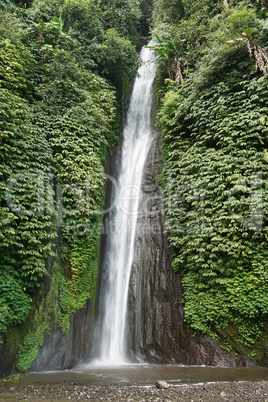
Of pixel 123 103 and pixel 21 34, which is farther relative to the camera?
pixel 123 103

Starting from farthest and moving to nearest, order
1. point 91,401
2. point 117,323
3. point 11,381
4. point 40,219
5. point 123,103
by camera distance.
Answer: point 123,103, point 117,323, point 40,219, point 11,381, point 91,401

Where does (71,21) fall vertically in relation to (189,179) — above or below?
above

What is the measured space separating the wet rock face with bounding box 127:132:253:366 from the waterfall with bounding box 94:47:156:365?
1.26 feet

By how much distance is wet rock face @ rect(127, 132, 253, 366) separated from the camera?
7.95 meters

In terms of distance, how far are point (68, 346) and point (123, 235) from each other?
4.72 meters

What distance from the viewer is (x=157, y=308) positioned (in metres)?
9.11

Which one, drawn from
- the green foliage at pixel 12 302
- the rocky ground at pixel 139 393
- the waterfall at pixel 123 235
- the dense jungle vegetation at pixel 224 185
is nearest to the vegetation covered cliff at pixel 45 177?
the green foliage at pixel 12 302

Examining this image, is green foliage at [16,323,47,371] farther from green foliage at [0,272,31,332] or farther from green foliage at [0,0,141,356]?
green foliage at [0,272,31,332]

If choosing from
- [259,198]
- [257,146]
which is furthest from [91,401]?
[257,146]

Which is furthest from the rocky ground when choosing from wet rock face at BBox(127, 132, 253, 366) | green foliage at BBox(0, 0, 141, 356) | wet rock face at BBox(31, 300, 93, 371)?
wet rock face at BBox(127, 132, 253, 366)

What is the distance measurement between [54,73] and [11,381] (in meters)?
10.3

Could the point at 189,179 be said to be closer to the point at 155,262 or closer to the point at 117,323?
the point at 155,262

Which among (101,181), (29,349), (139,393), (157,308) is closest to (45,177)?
(101,181)

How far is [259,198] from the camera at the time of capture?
25.1 feet
